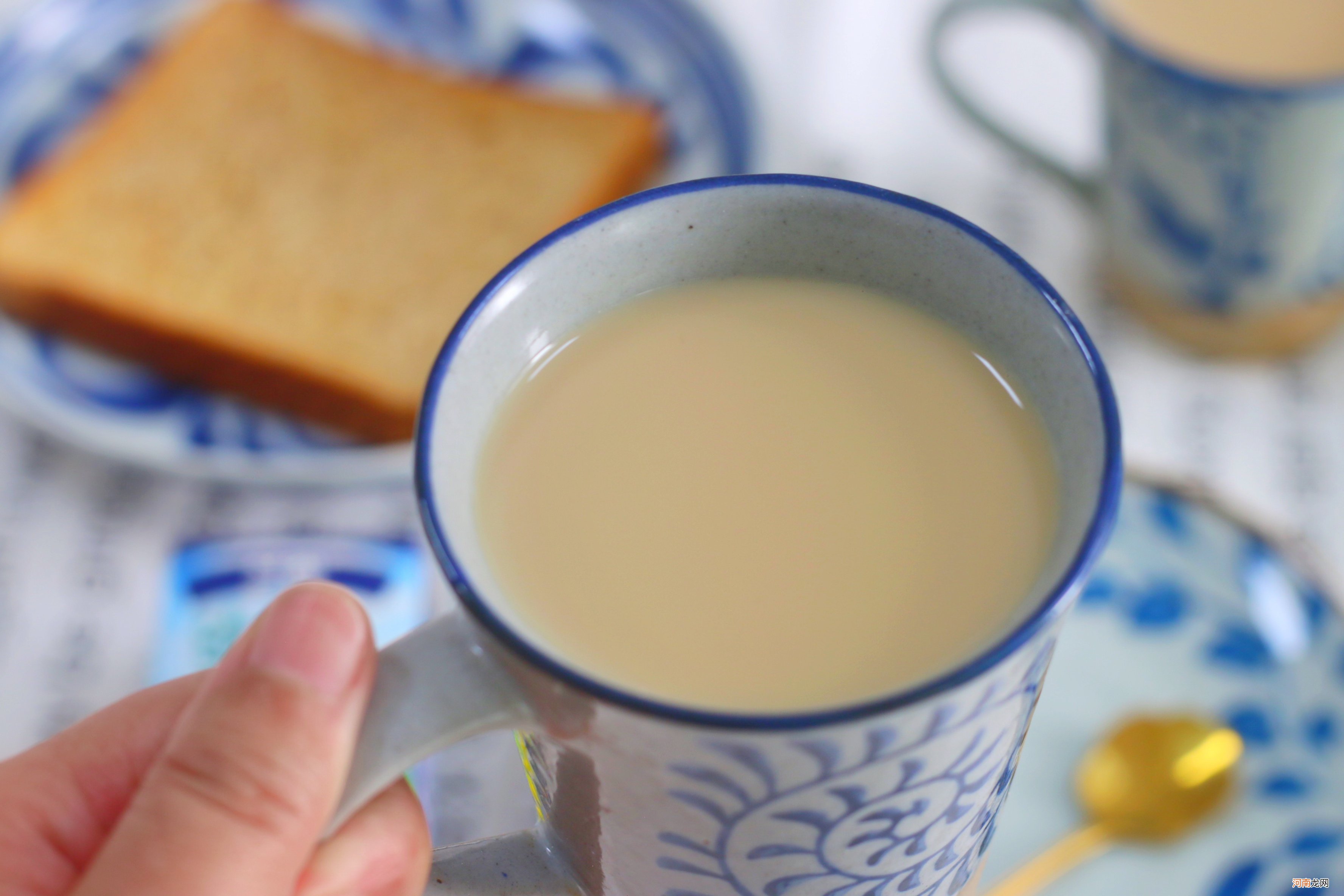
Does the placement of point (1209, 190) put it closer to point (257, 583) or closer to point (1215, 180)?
point (1215, 180)

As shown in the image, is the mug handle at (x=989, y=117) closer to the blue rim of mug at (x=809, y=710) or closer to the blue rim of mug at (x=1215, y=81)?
the blue rim of mug at (x=1215, y=81)

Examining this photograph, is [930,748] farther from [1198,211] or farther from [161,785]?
[1198,211]

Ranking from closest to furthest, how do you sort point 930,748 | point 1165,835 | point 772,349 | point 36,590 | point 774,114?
point 930,748
point 772,349
point 1165,835
point 36,590
point 774,114

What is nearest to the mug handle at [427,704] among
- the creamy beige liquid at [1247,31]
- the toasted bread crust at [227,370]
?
the toasted bread crust at [227,370]

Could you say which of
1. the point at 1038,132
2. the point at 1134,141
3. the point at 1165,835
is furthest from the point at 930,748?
the point at 1038,132

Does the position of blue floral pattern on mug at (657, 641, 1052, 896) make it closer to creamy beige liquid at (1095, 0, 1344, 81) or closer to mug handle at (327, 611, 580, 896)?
mug handle at (327, 611, 580, 896)
